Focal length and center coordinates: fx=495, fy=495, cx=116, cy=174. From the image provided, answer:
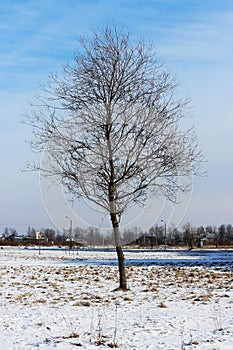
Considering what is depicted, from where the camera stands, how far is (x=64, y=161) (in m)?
15.5

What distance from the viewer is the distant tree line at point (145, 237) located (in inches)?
644

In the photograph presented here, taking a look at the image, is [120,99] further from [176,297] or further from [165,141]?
[176,297]

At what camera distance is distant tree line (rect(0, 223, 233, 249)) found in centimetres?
1636

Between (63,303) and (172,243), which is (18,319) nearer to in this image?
(63,303)

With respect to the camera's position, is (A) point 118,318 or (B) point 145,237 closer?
(A) point 118,318

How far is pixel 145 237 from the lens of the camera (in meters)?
123

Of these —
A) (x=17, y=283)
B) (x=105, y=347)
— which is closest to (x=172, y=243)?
(x=17, y=283)

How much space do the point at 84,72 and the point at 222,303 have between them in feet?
26.3

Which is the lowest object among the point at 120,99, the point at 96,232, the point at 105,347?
the point at 105,347

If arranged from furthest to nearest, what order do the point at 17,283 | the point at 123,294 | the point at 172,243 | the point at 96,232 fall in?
1. the point at 172,243
2. the point at 17,283
3. the point at 96,232
4. the point at 123,294

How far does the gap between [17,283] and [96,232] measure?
4.43 m

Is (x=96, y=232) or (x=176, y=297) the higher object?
(x=96, y=232)

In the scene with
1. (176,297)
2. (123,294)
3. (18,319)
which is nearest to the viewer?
(18,319)

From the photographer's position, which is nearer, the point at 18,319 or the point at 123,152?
the point at 18,319
